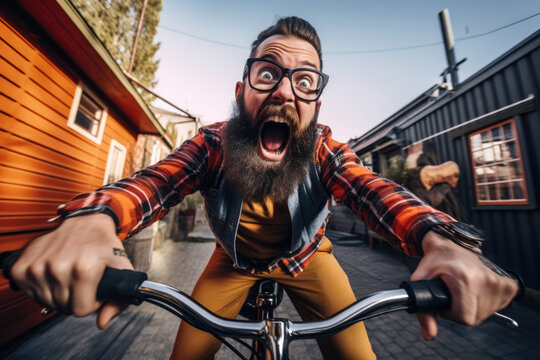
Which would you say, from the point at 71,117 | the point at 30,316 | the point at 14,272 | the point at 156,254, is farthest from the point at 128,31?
the point at 14,272

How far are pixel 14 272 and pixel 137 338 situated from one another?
305 centimetres

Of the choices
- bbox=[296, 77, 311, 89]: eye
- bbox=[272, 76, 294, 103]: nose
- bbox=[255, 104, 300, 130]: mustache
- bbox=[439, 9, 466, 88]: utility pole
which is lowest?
bbox=[255, 104, 300, 130]: mustache

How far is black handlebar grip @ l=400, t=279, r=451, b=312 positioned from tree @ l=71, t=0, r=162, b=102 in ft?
35.5

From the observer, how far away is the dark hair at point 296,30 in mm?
1653

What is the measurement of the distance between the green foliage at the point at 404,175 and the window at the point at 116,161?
7.88 m

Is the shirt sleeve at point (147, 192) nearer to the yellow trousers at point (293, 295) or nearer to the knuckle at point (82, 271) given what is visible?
the knuckle at point (82, 271)

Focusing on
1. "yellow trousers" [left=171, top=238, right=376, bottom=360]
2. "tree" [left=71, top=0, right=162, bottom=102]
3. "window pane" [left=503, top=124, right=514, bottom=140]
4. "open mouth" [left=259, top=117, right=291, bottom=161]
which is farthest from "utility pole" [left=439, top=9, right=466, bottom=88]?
"tree" [left=71, top=0, right=162, bottom=102]

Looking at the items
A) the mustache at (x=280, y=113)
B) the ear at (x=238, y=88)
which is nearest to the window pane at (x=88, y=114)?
the ear at (x=238, y=88)

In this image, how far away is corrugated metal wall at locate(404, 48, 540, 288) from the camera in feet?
12.7

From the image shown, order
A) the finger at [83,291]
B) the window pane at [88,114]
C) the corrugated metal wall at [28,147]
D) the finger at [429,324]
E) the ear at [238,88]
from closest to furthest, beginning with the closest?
the finger at [83,291] → the finger at [429,324] → the ear at [238,88] → the corrugated metal wall at [28,147] → the window pane at [88,114]

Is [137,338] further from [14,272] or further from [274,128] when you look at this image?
[274,128]

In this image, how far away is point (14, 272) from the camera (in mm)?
587

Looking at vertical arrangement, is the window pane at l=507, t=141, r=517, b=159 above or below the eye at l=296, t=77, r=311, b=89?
above

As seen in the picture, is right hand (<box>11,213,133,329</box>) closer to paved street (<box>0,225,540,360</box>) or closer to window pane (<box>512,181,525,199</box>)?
paved street (<box>0,225,540,360</box>)
